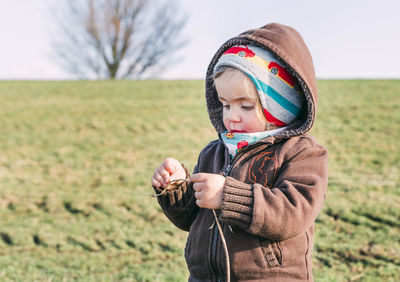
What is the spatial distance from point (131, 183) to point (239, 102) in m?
4.27

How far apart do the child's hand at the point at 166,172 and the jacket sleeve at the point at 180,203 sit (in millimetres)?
38

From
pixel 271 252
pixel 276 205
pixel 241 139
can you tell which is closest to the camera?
pixel 276 205

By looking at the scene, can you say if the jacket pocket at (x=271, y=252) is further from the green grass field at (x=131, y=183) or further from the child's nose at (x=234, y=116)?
the green grass field at (x=131, y=183)

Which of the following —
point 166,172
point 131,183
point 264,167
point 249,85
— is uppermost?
point 249,85

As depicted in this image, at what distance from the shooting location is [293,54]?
1.71 meters

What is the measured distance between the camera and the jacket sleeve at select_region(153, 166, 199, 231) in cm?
196

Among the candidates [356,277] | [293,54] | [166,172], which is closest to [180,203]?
[166,172]

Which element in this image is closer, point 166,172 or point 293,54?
point 293,54

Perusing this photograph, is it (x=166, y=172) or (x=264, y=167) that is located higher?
(x=264, y=167)

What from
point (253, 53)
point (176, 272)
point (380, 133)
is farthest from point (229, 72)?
point (380, 133)

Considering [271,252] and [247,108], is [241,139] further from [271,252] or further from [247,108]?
[271,252]

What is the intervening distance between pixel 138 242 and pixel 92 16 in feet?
76.7

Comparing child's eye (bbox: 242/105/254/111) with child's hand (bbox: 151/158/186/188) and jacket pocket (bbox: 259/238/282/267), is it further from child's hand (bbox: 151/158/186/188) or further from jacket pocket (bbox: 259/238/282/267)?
jacket pocket (bbox: 259/238/282/267)

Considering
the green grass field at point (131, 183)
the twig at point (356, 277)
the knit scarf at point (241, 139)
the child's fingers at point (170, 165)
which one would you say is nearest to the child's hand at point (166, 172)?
the child's fingers at point (170, 165)
